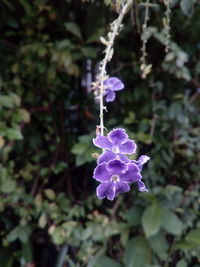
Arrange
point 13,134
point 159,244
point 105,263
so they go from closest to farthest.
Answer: point 13,134, point 105,263, point 159,244

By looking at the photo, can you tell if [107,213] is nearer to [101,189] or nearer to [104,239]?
[104,239]

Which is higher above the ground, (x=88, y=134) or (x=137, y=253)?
(x=88, y=134)

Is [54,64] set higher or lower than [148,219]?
higher

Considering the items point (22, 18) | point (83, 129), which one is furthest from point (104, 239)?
A: point (22, 18)

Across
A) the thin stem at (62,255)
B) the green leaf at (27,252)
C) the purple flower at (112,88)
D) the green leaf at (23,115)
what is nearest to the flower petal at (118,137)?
the purple flower at (112,88)

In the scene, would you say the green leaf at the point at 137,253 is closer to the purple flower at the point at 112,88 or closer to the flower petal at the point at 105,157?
the purple flower at the point at 112,88

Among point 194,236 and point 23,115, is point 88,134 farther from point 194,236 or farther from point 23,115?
point 194,236

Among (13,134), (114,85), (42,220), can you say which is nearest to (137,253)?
(42,220)

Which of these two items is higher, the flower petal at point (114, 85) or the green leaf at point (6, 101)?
the green leaf at point (6, 101)
